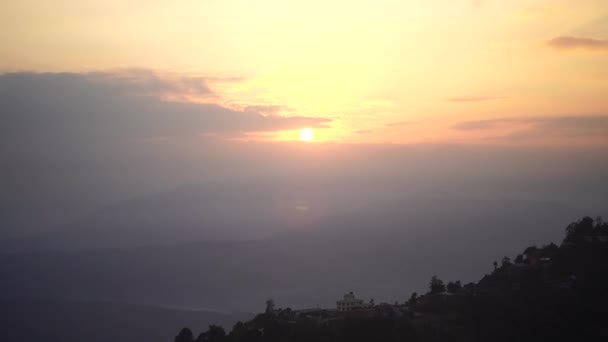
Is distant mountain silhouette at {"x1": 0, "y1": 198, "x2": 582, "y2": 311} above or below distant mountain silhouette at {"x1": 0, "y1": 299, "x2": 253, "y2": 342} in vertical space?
above

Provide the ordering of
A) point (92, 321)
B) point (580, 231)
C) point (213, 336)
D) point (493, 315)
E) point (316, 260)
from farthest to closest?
1. point (316, 260)
2. point (92, 321)
3. point (580, 231)
4. point (213, 336)
5. point (493, 315)

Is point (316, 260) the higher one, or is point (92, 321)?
point (316, 260)

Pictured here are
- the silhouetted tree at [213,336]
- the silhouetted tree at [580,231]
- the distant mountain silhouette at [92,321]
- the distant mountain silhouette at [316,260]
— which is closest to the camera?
the silhouetted tree at [213,336]

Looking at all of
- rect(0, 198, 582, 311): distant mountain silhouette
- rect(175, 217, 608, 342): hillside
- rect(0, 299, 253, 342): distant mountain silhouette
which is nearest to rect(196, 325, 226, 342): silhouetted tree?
rect(175, 217, 608, 342): hillside

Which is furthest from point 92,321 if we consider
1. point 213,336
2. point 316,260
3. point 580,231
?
point 580,231

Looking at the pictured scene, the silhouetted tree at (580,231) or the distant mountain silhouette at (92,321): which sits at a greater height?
the silhouetted tree at (580,231)

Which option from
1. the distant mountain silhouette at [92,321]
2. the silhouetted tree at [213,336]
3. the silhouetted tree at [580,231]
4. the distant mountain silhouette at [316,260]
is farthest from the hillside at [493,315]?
the distant mountain silhouette at [316,260]

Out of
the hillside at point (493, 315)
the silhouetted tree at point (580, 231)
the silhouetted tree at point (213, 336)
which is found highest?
the silhouetted tree at point (580, 231)

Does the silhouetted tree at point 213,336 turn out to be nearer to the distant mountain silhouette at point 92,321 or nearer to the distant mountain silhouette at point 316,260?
the distant mountain silhouette at point 92,321

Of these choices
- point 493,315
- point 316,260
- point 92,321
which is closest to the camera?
point 493,315

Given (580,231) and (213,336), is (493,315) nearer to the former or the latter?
(213,336)

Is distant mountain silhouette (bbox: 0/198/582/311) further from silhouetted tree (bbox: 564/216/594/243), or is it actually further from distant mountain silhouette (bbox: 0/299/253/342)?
silhouetted tree (bbox: 564/216/594/243)

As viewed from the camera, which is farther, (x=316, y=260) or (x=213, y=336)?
(x=316, y=260)

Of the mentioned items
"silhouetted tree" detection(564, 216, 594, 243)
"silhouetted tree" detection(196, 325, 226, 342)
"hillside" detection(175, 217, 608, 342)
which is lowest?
"silhouetted tree" detection(196, 325, 226, 342)
